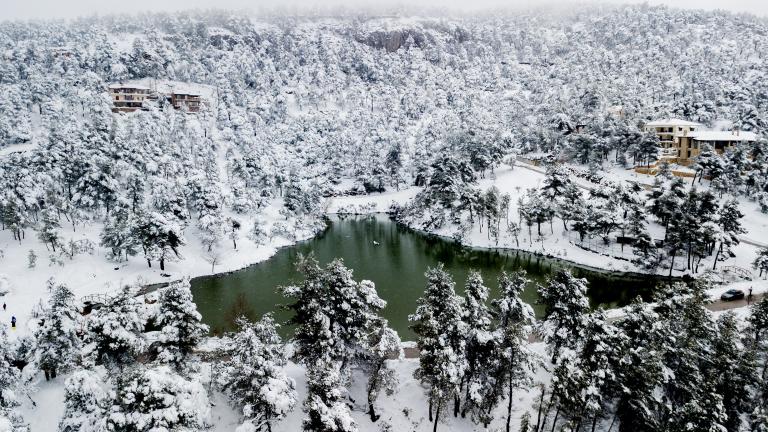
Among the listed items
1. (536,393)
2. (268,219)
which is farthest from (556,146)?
(536,393)

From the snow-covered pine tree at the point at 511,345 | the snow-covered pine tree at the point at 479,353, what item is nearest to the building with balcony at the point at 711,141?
the snow-covered pine tree at the point at 511,345

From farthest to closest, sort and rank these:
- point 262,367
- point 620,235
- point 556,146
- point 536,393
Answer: point 556,146 → point 620,235 → point 536,393 → point 262,367

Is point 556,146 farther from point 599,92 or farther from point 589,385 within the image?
point 589,385

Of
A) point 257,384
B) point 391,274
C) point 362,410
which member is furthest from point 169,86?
point 257,384

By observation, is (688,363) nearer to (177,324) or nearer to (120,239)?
(177,324)

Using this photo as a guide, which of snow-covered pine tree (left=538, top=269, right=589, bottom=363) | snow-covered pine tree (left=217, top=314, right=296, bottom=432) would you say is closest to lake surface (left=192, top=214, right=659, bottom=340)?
snow-covered pine tree (left=538, top=269, right=589, bottom=363)

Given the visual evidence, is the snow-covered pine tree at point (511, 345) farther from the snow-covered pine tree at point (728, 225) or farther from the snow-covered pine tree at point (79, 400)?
the snow-covered pine tree at point (728, 225)

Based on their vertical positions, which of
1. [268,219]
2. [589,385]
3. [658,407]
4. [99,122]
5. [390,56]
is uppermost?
[390,56]
